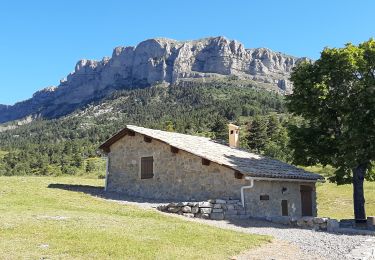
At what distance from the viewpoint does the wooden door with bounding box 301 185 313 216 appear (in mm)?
28109

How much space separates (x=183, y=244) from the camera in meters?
13.1

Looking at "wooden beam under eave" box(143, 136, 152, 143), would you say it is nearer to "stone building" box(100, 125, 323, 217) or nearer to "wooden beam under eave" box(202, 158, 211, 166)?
"stone building" box(100, 125, 323, 217)

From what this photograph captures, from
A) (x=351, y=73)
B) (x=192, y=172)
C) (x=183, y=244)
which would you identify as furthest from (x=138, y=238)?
(x=351, y=73)

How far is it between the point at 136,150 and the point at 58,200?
7118 mm

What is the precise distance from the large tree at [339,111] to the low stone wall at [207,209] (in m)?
6.88

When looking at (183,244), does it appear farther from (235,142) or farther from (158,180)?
(235,142)

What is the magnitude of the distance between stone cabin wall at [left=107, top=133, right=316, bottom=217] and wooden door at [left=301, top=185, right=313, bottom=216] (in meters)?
0.49

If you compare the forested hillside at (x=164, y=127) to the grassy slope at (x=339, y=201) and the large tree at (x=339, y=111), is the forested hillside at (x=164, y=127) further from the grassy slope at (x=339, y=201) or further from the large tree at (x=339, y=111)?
the large tree at (x=339, y=111)

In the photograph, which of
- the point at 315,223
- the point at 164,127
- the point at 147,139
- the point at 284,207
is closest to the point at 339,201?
the point at 284,207

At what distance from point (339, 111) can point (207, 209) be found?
32.2 feet

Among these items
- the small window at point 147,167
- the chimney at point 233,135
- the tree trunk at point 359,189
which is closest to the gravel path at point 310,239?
the small window at point 147,167

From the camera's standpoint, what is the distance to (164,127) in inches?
4547

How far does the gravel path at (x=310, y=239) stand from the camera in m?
13.5

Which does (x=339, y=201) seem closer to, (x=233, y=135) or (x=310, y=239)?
(x=233, y=135)
